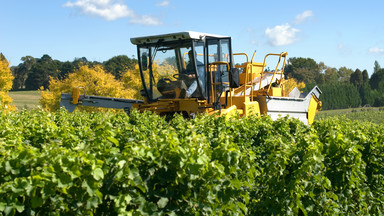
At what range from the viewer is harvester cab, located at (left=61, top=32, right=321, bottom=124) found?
11.6 metres

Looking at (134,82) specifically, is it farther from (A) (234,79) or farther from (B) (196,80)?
(A) (234,79)

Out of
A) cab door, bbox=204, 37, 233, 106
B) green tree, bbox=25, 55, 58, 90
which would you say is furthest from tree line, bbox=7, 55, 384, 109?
cab door, bbox=204, 37, 233, 106

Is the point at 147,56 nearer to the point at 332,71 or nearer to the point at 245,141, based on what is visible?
the point at 245,141

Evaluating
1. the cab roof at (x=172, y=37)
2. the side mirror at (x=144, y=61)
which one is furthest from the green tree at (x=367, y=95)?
the cab roof at (x=172, y=37)

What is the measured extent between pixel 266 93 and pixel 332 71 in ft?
313

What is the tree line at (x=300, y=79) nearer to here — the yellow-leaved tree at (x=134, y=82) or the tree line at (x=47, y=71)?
the tree line at (x=47, y=71)

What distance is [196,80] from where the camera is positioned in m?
11.7

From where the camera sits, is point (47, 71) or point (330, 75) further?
point (330, 75)

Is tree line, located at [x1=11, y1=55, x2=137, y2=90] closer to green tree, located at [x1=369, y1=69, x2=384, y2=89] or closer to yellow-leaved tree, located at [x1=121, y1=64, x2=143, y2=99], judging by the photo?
yellow-leaved tree, located at [x1=121, y1=64, x2=143, y2=99]

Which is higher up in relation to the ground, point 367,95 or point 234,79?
point 234,79

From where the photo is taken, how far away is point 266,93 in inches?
523

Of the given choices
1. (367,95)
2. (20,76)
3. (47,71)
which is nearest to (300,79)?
(367,95)

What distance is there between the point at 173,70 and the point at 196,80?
0.79 meters

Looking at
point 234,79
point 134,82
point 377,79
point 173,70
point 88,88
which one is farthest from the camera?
point 377,79
